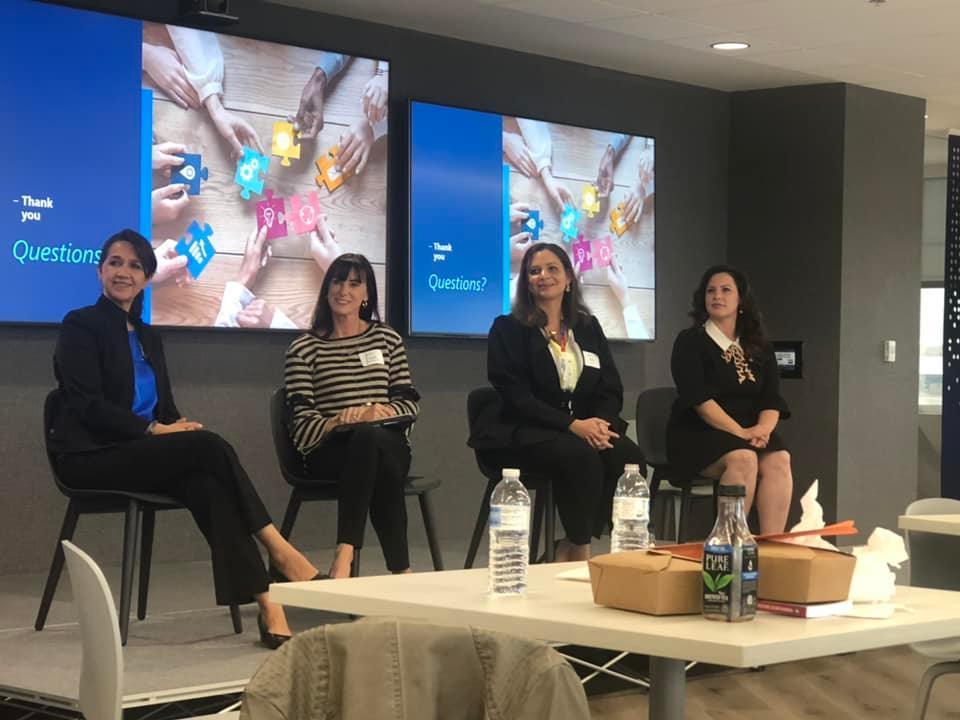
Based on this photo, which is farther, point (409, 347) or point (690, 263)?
point (690, 263)

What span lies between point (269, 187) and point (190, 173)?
398mm

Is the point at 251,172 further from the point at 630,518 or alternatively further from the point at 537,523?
the point at 630,518

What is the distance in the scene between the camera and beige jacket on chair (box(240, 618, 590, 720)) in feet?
4.83

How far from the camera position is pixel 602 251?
7.38m

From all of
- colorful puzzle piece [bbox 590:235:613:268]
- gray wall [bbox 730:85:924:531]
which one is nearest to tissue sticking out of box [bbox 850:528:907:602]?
colorful puzzle piece [bbox 590:235:613:268]

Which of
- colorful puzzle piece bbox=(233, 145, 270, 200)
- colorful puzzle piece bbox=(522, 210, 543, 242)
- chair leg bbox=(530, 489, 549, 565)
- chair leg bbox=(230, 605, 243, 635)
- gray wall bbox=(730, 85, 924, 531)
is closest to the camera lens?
chair leg bbox=(230, 605, 243, 635)

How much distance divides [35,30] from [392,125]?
1795 mm

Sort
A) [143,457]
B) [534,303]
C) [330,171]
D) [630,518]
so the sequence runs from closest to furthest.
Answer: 1. [630,518]
2. [143,457]
3. [534,303]
4. [330,171]

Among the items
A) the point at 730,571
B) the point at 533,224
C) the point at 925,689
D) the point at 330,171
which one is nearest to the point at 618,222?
the point at 533,224

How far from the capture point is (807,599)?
2029 millimetres

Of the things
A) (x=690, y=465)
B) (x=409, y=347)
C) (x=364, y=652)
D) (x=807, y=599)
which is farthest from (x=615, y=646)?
(x=409, y=347)

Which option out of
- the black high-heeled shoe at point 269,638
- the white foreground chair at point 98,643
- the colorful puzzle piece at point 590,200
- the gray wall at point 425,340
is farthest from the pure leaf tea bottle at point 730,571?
the colorful puzzle piece at point 590,200

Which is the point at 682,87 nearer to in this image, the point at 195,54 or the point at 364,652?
the point at 195,54

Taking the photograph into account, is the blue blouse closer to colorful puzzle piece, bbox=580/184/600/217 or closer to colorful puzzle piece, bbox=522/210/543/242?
colorful puzzle piece, bbox=522/210/543/242
